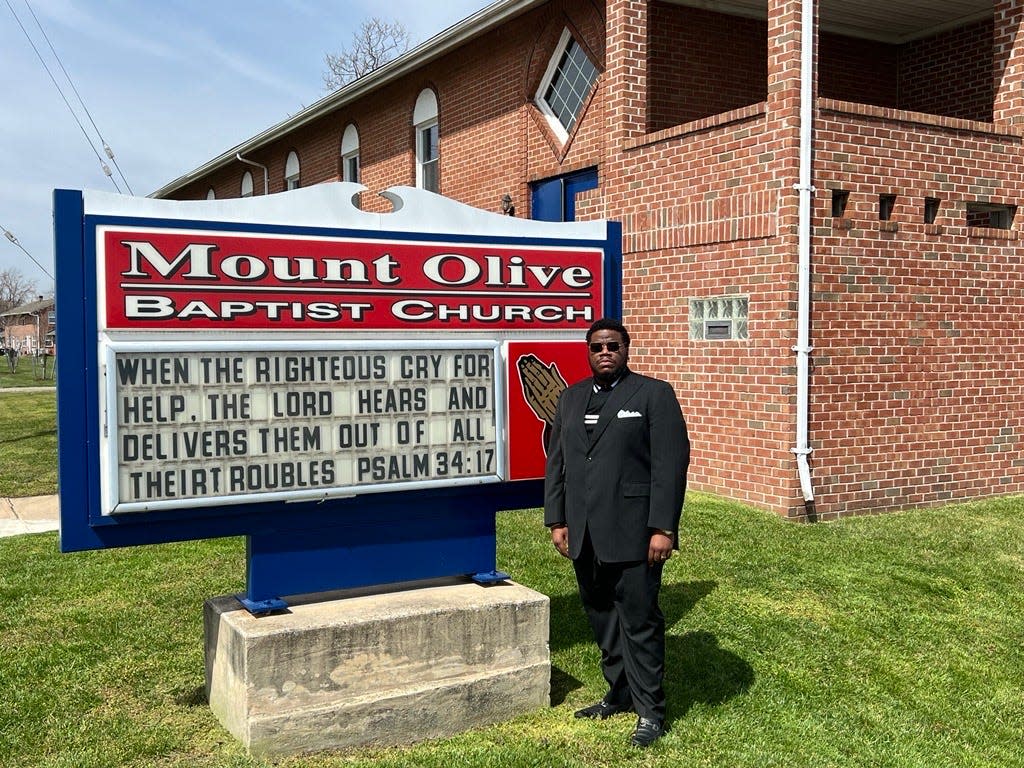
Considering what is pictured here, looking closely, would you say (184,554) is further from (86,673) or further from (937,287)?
(937,287)

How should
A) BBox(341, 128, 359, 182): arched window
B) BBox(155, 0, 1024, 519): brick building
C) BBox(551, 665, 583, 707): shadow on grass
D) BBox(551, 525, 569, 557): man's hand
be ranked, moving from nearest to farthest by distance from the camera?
BBox(551, 525, 569, 557): man's hand, BBox(551, 665, 583, 707): shadow on grass, BBox(155, 0, 1024, 519): brick building, BBox(341, 128, 359, 182): arched window

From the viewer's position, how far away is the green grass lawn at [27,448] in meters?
12.0

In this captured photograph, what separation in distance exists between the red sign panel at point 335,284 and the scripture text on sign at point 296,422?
0.17 meters

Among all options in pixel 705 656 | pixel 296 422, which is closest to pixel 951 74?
pixel 705 656

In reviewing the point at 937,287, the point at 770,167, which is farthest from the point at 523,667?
the point at 937,287

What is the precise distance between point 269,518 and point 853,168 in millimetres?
7070

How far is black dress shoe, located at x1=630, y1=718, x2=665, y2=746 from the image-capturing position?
4691mm

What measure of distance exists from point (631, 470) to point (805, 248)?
5450mm

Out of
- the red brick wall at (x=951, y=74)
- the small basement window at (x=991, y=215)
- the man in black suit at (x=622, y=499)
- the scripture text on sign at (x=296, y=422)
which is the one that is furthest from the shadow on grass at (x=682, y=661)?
the red brick wall at (x=951, y=74)

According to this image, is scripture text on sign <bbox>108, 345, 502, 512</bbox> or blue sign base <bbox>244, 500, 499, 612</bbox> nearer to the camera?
scripture text on sign <bbox>108, 345, 502, 512</bbox>

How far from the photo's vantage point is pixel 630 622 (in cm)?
473

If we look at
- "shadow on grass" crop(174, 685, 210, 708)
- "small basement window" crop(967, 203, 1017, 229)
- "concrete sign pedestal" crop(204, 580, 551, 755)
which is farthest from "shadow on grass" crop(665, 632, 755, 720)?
"small basement window" crop(967, 203, 1017, 229)

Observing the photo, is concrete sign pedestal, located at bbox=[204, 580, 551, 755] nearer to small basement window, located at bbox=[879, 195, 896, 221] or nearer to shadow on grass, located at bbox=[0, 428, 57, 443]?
small basement window, located at bbox=[879, 195, 896, 221]

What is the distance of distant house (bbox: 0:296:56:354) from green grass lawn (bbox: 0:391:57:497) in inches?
3153
